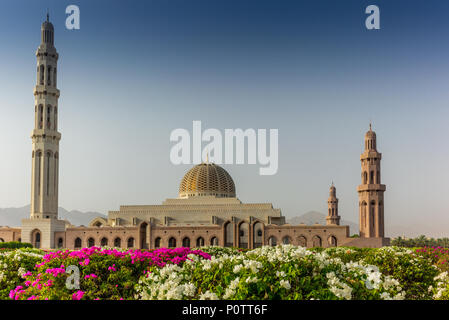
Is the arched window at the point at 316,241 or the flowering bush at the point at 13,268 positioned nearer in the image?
the flowering bush at the point at 13,268

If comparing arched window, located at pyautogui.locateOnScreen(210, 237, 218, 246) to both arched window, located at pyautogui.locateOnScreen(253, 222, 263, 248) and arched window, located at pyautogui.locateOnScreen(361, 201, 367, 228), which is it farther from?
arched window, located at pyautogui.locateOnScreen(361, 201, 367, 228)

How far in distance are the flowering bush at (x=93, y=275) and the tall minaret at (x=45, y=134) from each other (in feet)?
124

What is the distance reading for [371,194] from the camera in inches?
1822

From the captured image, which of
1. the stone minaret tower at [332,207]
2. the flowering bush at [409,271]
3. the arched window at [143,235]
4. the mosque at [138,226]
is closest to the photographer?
the flowering bush at [409,271]

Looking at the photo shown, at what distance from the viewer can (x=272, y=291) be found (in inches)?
216

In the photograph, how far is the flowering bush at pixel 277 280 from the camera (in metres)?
5.39

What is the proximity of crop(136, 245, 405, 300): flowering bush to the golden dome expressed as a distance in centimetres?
4647

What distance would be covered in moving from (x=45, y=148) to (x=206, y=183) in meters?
17.6

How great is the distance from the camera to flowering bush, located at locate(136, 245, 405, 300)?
5.39 meters

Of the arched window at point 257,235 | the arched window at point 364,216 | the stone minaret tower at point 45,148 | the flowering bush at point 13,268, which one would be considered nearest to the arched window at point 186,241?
the arched window at point 257,235

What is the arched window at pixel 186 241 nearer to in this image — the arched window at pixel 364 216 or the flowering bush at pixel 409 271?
the arched window at pixel 364 216

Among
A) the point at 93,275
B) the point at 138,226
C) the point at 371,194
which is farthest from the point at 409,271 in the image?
the point at 138,226
